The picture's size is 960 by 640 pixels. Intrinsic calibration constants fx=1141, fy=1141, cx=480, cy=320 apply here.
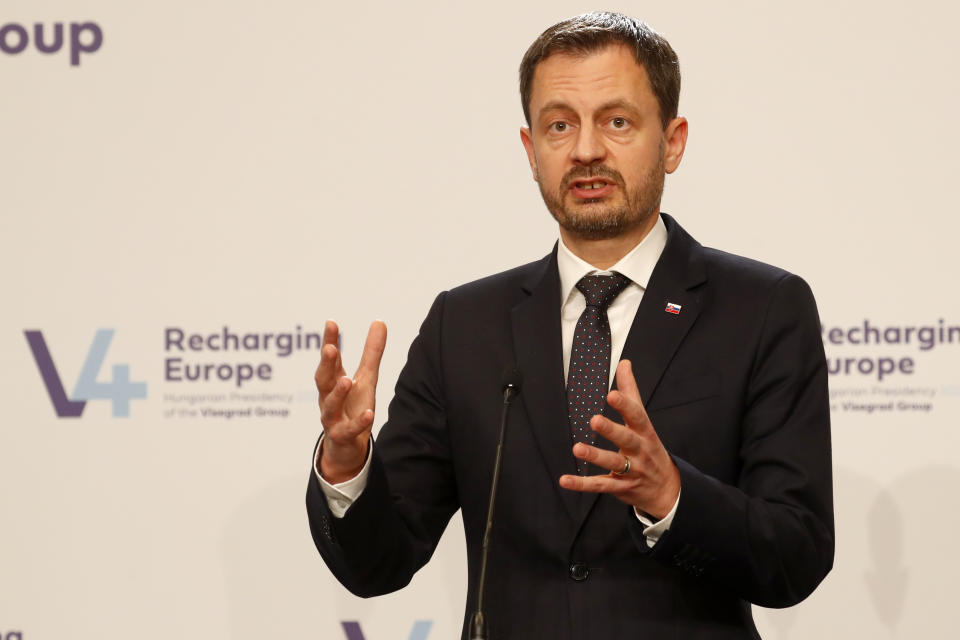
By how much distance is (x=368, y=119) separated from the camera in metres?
4.05

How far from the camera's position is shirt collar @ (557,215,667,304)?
254 centimetres

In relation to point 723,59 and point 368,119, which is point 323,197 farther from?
point 723,59

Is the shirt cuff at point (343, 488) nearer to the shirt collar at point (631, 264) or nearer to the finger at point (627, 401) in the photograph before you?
the finger at point (627, 401)

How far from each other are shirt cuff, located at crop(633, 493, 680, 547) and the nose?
81 cm

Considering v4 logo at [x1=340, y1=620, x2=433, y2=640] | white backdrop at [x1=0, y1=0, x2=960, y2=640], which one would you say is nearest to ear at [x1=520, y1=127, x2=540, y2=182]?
white backdrop at [x1=0, y1=0, x2=960, y2=640]

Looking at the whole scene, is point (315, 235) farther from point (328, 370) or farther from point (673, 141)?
point (328, 370)

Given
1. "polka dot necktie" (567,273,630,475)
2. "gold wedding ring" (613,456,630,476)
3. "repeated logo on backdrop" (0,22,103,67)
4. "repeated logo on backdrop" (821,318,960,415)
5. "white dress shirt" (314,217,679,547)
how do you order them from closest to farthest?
"gold wedding ring" (613,456,630,476) < "polka dot necktie" (567,273,630,475) < "white dress shirt" (314,217,679,547) < "repeated logo on backdrop" (821,318,960,415) < "repeated logo on backdrop" (0,22,103,67)

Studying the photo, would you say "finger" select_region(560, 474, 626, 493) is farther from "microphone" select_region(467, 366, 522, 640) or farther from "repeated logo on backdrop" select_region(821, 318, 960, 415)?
"repeated logo on backdrop" select_region(821, 318, 960, 415)

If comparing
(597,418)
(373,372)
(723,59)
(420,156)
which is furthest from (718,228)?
(597,418)

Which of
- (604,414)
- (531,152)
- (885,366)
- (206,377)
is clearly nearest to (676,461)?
(604,414)

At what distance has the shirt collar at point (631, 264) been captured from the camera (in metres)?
2.54

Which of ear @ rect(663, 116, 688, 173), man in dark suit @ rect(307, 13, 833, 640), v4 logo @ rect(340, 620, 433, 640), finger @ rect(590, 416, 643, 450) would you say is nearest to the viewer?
finger @ rect(590, 416, 643, 450)

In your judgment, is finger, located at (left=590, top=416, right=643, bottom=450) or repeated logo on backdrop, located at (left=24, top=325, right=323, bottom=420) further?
repeated logo on backdrop, located at (left=24, top=325, right=323, bottom=420)

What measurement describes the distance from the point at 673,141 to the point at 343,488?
1151mm
